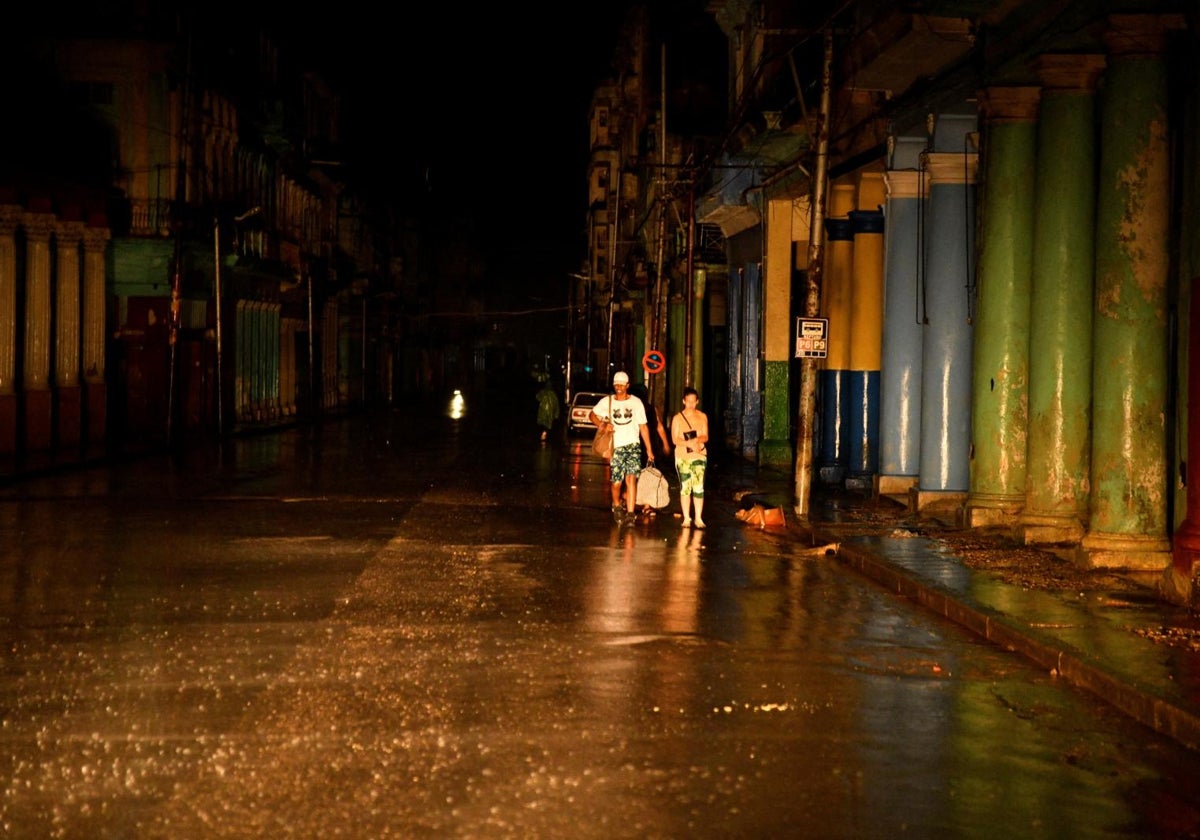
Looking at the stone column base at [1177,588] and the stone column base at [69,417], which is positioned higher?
the stone column base at [69,417]

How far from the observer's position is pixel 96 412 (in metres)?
36.1

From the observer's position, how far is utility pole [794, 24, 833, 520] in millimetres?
20609

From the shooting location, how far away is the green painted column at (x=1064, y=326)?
53.5ft

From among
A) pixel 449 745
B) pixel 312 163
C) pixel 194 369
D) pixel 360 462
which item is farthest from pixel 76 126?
pixel 449 745

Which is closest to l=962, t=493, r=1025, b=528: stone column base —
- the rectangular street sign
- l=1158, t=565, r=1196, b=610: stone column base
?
the rectangular street sign

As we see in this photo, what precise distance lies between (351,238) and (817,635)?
7057 centimetres

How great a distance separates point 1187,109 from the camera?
13.6m

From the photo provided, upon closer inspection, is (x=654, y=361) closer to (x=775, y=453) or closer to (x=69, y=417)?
(x=775, y=453)

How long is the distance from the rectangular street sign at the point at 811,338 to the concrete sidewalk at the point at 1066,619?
292cm

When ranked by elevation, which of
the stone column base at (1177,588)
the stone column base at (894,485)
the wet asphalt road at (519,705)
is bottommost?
the wet asphalt road at (519,705)

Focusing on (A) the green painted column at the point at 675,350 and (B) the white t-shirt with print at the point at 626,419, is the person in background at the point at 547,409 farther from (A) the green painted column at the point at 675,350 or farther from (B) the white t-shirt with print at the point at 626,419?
(B) the white t-shirt with print at the point at 626,419

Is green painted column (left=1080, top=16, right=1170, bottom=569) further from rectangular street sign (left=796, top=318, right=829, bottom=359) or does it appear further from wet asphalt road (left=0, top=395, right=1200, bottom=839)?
rectangular street sign (left=796, top=318, right=829, bottom=359)

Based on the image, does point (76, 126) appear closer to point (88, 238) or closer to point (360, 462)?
point (88, 238)

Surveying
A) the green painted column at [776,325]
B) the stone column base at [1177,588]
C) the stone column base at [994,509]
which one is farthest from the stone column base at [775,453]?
the stone column base at [1177,588]
